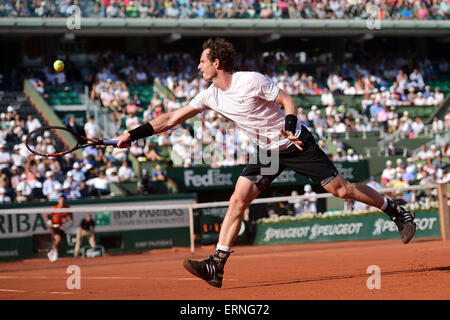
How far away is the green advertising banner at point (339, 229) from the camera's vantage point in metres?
19.1

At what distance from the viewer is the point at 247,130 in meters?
7.75

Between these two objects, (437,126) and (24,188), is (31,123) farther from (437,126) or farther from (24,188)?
(437,126)

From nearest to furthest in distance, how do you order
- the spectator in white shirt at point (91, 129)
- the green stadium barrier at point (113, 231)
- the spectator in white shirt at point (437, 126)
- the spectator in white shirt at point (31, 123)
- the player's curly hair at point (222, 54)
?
the player's curly hair at point (222, 54) → the green stadium barrier at point (113, 231) → the spectator in white shirt at point (91, 129) → the spectator in white shirt at point (31, 123) → the spectator in white shirt at point (437, 126)

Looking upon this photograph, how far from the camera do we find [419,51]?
35281mm

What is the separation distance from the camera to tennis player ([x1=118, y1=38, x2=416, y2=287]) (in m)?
7.55

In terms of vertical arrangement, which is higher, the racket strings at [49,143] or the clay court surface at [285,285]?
the racket strings at [49,143]

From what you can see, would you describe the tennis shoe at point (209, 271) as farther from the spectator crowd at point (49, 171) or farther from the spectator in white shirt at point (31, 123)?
the spectator in white shirt at point (31, 123)

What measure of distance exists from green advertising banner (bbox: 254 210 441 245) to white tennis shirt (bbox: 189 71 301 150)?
12.0m

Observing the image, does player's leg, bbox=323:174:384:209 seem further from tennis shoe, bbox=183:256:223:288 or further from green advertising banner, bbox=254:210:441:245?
green advertising banner, bbox=254:210:441:245

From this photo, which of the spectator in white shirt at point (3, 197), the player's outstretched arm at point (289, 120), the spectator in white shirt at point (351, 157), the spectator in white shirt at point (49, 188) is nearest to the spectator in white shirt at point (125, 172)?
the spectator in white shirt at point (49, 188)

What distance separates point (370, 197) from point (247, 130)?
1.47 meters

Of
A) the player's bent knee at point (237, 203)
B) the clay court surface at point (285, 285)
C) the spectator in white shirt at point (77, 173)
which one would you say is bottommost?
the spectator in white shirt at point (77, 173)

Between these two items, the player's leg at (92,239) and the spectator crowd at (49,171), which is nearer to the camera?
the player's leg at (92,239)

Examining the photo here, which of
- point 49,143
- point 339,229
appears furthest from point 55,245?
point 339,229
